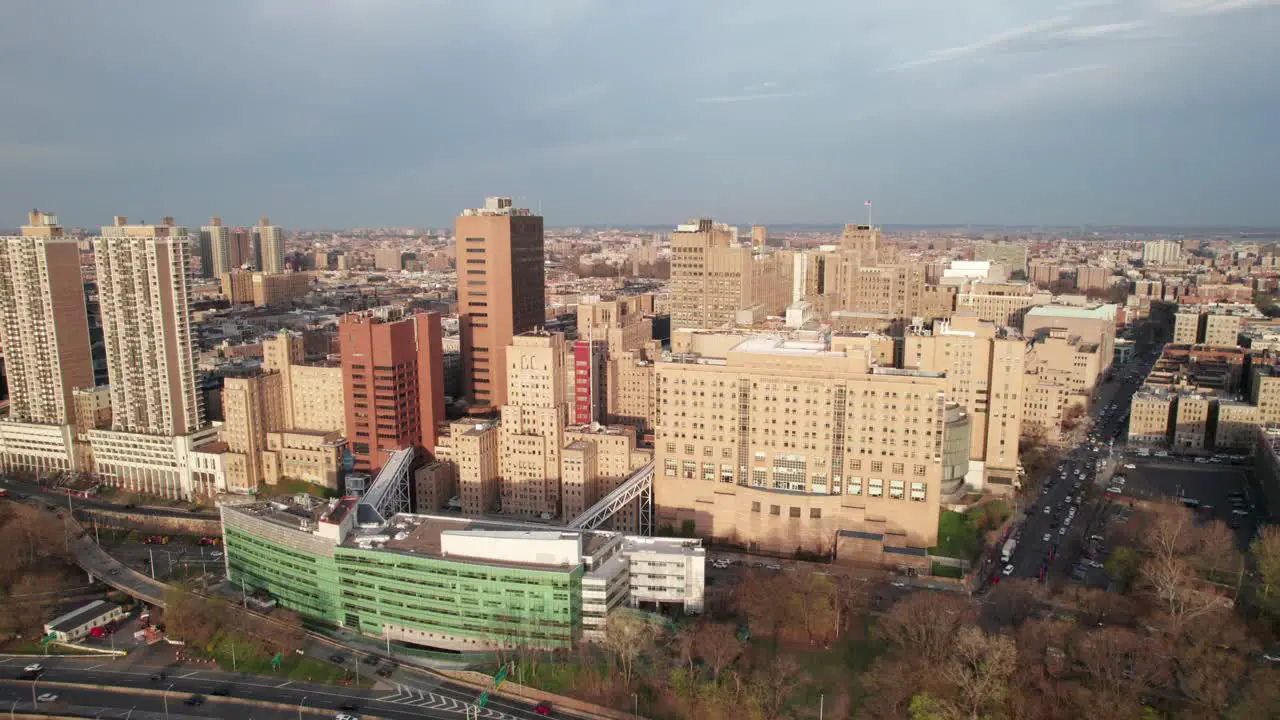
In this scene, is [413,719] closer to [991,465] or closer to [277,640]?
[277,640]

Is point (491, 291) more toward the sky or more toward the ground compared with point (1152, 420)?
more toward the sky

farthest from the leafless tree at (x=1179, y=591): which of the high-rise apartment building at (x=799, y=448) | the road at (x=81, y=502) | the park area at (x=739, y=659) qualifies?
the road at (x=81, y=502)

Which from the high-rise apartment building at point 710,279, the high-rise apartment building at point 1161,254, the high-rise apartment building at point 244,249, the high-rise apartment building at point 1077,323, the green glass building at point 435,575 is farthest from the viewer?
the high-rise apartment building at point 1161,254

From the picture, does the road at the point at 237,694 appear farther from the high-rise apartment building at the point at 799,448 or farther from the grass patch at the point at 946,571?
the grass patch at the point at 946,571

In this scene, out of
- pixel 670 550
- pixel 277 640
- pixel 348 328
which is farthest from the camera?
pixel 348 328

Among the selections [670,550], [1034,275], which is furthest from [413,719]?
[1034,275]

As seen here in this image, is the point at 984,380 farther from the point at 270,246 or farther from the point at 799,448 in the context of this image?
the point at 270,246

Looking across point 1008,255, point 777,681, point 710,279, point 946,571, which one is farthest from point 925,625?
point 1008,255
